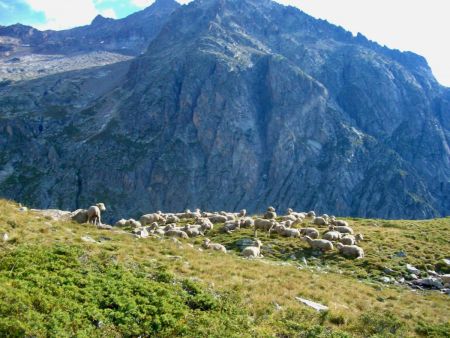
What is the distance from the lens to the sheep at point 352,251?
110ft

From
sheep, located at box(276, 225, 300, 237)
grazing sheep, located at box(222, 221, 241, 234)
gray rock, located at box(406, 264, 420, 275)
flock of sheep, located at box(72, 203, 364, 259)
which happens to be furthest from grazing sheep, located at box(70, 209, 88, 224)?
gray rock, located at box(406, 264, 420, 275)

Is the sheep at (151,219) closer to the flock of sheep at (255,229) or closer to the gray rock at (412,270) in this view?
the flock of sheep at (255,229)

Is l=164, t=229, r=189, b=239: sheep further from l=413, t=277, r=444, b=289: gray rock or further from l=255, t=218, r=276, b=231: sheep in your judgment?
l=413, t=277, r=444, b=289: gray rock

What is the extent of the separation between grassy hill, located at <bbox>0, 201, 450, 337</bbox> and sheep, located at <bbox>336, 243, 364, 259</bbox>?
3462 millimetres

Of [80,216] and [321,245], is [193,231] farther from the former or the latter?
[321,245]

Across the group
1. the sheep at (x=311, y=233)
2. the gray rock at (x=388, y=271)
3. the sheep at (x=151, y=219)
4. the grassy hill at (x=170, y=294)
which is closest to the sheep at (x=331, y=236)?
the sheep at (x=311, y=233)

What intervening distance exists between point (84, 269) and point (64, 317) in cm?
423

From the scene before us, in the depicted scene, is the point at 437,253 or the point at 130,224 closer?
the point at 437,253

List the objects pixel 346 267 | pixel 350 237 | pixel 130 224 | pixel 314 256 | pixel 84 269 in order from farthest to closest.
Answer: pixel 130 224, pixel 350 237, pixel 314 256, pixel 346 267, pixel 84 269

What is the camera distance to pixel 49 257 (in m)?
18.4

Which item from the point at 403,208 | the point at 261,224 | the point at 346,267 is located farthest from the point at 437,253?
the point at 403,208

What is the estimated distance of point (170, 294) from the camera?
58.2 feet

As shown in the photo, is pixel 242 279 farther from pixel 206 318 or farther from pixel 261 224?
pixel 261 224

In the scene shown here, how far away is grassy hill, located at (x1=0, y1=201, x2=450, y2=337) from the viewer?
1478cm
